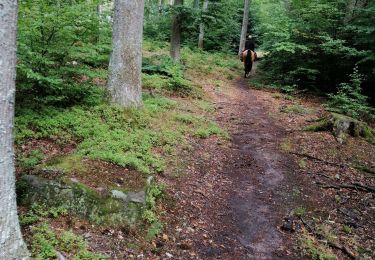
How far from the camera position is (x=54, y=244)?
171 inches

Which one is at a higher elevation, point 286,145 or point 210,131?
point 210,131

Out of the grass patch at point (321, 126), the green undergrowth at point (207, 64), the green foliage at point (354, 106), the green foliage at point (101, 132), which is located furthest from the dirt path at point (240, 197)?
the green undergrowth at point (207, 64)

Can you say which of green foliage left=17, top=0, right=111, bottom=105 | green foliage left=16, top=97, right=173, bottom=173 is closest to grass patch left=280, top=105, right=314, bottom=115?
green foliage left=16, top=97, right=173, bottom=173

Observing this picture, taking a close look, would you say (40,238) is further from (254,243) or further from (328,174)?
(328,174)

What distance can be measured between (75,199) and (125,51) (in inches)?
170

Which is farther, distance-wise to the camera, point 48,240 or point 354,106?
point 354,106

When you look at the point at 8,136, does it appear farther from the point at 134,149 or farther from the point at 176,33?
the point at 176,33

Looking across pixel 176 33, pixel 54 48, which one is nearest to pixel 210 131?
pixel 54 48

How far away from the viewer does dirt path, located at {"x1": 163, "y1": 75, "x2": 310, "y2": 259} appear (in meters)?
5.43

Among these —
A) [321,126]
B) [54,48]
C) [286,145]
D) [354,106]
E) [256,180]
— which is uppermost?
[54,48]

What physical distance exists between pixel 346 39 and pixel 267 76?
5005 mm

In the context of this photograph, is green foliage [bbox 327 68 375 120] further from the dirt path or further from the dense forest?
the dirt path

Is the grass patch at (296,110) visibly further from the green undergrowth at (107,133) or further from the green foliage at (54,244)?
the green foliage at (54,244)

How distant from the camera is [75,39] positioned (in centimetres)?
799
